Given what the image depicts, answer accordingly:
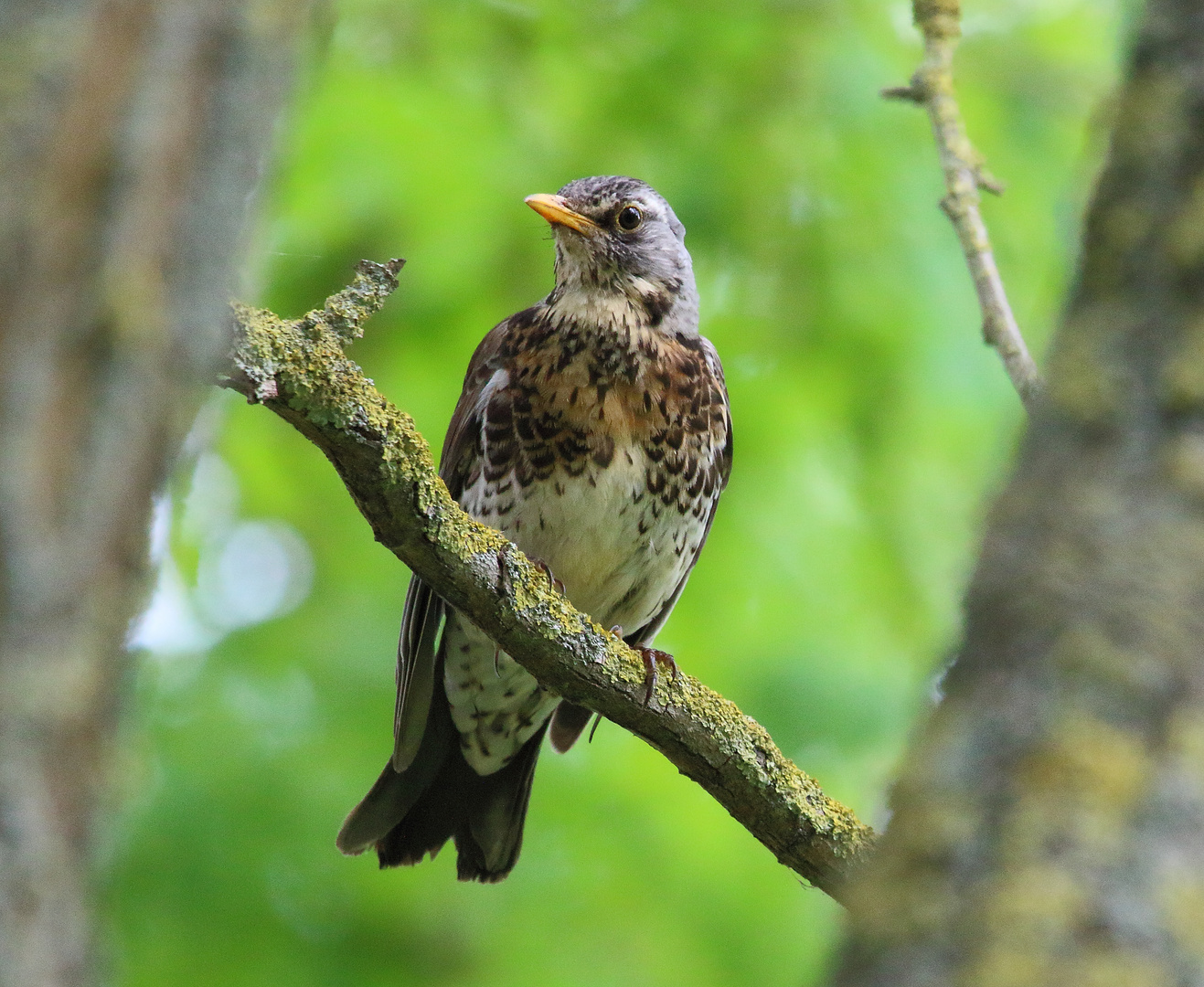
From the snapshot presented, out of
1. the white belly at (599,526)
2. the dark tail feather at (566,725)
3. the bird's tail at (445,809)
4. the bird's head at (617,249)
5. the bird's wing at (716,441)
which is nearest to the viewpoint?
the white belly at (599,526)

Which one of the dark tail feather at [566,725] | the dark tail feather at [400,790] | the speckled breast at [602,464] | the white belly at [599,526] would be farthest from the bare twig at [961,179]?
the dark tail feather at [400,790]

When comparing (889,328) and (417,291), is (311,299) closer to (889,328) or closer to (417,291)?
(417,291)

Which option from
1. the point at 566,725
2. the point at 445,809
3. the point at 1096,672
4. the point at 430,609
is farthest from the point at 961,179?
the point at 445,809

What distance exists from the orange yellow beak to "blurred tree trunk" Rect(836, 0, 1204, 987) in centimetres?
340

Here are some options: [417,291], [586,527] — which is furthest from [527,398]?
[417,291]

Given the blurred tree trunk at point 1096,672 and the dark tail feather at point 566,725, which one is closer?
the blurred tree trunk at point 1096,672

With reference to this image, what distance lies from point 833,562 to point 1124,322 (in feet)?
13.1

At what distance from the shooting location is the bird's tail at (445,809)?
4.52 m

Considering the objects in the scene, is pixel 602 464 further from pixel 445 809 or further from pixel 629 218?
pixel 445 809

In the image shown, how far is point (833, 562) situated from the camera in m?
5.29

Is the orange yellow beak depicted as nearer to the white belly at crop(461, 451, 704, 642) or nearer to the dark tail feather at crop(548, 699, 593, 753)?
the white belly at crop(461, 451, 704, 642)

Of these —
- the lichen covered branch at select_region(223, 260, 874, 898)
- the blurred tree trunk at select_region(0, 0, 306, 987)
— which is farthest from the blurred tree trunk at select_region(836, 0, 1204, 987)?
the lichen covered branch at select_region(223, 260, 874, 898)

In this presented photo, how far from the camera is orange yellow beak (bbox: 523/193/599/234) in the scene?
471 cm

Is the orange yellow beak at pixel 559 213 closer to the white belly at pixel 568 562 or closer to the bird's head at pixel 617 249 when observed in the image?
the bird's head at pixel 617 249
